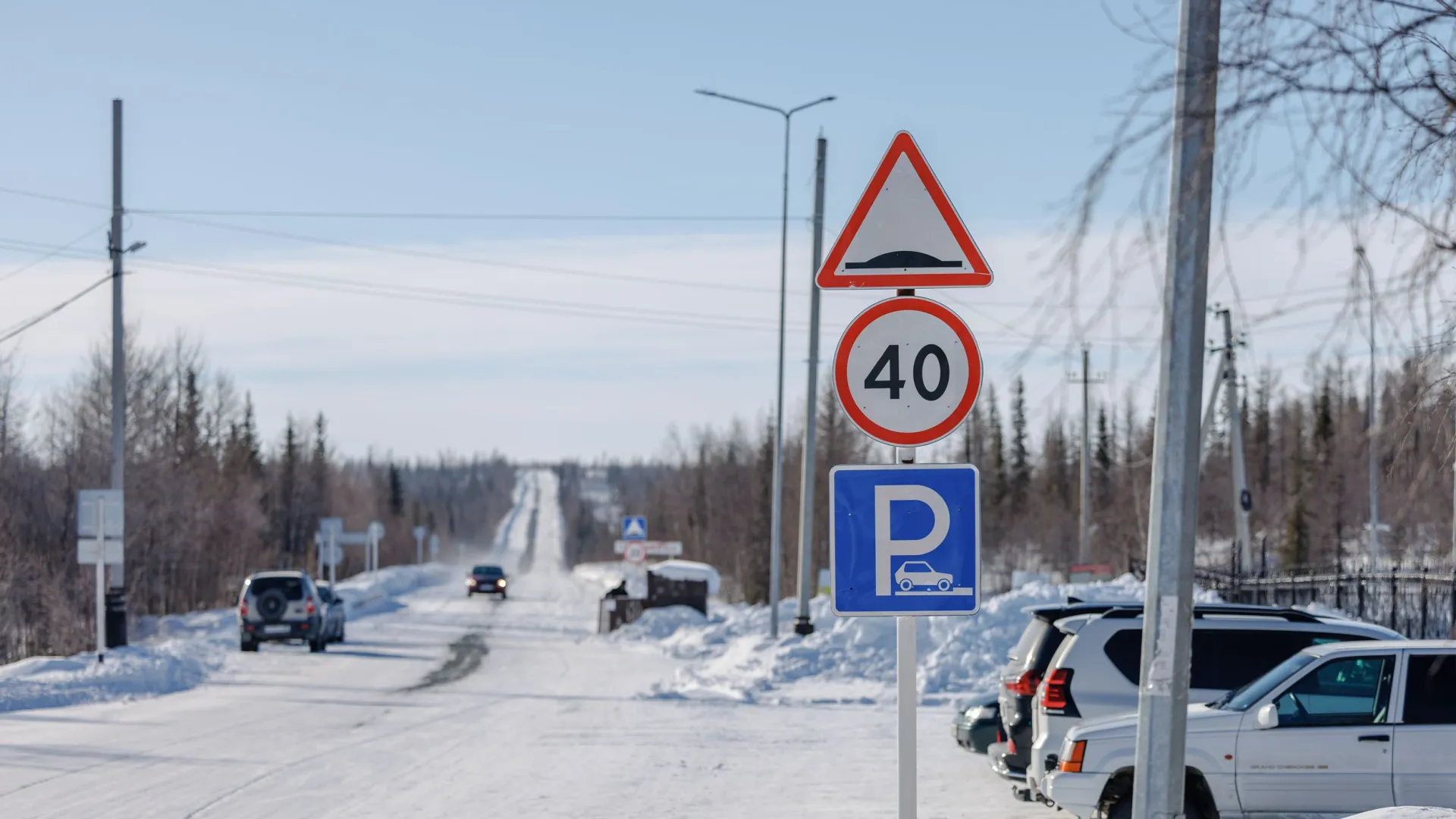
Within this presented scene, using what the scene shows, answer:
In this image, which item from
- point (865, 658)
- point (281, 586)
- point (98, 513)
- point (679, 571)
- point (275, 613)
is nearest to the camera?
point (98, 513)

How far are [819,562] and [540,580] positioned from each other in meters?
48.4

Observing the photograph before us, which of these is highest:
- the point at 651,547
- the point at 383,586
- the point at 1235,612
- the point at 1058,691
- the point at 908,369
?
the point at 908,369

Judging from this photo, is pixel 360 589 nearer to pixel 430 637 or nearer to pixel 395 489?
pixel 430 637

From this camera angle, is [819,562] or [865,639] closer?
[865,639]

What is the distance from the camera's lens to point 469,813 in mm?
11523

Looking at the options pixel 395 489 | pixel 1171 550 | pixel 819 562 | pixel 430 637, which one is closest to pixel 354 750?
pixel 1171 550

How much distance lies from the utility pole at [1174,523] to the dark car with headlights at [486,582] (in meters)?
64.7

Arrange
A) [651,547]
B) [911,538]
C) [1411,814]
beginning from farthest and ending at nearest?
[651,547]
[1411,814]
[911,538]

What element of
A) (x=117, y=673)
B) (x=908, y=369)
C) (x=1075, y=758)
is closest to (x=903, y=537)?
(x=908, y=369)

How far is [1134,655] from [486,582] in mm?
59998

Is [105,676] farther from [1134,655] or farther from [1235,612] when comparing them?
[1235,612]

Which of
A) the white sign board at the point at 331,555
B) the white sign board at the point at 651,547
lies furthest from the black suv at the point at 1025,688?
the white sign board at the point at 331,555

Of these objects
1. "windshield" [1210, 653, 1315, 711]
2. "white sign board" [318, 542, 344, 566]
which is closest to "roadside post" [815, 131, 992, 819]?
"windshield" [1210, 653, 1315, 711]

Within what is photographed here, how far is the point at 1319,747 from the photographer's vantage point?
9.89m
